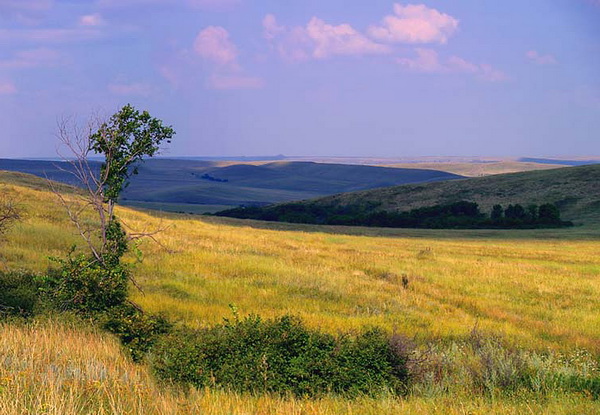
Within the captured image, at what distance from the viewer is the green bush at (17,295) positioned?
1020 cm

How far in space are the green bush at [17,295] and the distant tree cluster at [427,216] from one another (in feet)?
207

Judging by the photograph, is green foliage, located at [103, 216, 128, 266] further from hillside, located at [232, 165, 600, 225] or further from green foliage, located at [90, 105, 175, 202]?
hillside, located at [232, 165, 600, 225]

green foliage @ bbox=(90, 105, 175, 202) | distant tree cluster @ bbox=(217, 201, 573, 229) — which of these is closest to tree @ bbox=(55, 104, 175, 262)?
green foliage @ bbox=(90, 105, 175, 202)

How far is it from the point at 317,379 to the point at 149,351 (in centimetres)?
287

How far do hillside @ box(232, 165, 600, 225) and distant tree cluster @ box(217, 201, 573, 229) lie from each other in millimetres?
2168

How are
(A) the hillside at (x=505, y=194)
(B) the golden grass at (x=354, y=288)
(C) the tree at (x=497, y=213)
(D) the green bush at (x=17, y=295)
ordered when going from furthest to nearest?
(A) the hillside at (x=505, y=194), (C) the tree at (x=497, y=213), (B) the golden grass at (x=354, y=288), (D) the green bush at (x=17, y=295)

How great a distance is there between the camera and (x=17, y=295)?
10688 mm

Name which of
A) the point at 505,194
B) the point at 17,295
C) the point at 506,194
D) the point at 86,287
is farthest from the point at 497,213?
the point at 17,295

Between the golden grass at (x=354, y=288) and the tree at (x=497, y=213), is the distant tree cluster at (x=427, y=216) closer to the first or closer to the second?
the tree at (x=497, y=213)

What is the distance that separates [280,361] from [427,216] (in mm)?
74746

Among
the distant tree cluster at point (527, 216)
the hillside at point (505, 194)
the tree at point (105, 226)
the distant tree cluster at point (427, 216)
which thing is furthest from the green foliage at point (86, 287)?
the hillside at point (505, 194)

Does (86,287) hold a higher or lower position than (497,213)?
higher

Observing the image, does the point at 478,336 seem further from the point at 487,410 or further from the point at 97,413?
the point at 97,413

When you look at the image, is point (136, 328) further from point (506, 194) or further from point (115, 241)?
point (506, 194)
